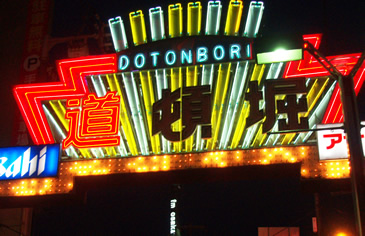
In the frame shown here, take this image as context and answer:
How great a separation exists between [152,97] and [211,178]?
260 centimetres

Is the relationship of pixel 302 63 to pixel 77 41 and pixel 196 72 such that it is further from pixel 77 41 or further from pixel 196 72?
pixel 77 41

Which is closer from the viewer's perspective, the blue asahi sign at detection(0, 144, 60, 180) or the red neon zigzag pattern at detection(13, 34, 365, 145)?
the red neon zigzag pattern at detection(13, 34, 365, 145)

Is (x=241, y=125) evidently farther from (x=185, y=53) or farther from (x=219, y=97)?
(x=185, y=53)

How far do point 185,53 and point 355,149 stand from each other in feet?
18.2

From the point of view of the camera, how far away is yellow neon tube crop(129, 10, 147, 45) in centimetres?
1169

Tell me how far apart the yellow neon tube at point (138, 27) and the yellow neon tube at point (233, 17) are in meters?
2.08

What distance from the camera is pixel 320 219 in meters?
15.2

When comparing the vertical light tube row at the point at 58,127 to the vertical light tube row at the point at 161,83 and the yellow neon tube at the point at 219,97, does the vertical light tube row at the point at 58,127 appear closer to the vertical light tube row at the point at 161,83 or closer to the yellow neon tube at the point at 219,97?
the vertical light tube row at the point at 161,83

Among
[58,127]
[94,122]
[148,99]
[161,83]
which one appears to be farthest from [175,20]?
[58,127]

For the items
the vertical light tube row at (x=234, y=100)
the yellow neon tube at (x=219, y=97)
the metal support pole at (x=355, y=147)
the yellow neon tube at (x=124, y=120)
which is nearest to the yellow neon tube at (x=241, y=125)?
the vertical light tube row at (x=234, y=100)

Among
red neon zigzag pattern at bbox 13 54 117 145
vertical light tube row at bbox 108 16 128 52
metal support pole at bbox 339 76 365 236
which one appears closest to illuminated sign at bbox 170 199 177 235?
red neon zigzag pattern at bbox 13 54 117 145

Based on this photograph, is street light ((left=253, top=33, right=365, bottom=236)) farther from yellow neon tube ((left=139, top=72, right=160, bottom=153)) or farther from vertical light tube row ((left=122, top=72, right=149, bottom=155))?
vertical light tube row ((left=122, top=72, right=149, bottom=155))

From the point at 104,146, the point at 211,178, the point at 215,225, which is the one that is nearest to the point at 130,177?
the point at 104,146

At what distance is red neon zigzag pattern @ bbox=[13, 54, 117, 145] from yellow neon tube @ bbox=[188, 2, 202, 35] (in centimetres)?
212
